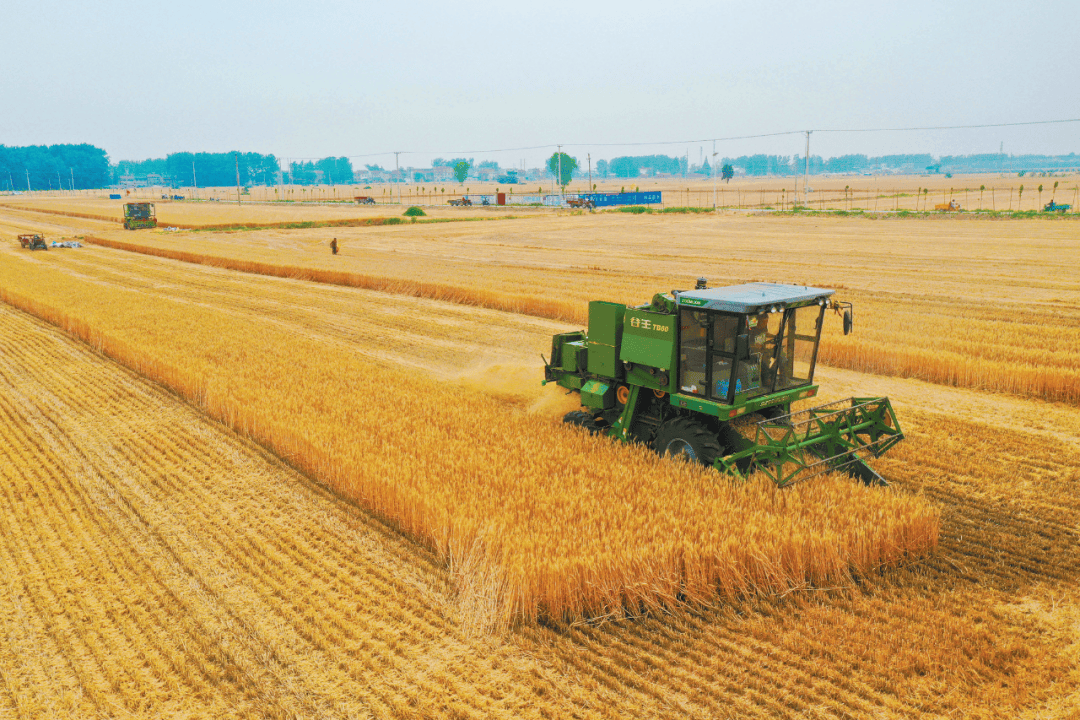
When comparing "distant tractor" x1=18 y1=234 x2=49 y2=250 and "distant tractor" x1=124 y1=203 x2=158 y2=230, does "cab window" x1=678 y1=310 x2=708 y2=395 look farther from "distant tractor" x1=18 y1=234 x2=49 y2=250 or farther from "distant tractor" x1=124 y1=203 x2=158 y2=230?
"distant tractor" x1=124 y1=203 x2=158 y2=230

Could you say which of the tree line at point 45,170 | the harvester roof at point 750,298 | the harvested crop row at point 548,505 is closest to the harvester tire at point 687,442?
the harvested crop row at point 548,505

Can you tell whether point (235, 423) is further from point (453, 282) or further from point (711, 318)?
point (453, 282)

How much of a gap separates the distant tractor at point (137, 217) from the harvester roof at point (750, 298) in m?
57.9

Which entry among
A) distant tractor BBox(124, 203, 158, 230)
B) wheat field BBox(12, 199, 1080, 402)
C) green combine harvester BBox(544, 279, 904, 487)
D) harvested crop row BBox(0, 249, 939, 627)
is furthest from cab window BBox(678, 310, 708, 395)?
distant tractor BBox(124, 203, 158, 230)

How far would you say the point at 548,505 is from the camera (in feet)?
26.0

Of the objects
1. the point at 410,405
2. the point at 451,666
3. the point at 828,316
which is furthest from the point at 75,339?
the point at 828,316

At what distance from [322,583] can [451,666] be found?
188cm

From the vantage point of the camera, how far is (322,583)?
281 inches

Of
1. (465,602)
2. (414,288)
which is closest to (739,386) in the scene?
(465,602)

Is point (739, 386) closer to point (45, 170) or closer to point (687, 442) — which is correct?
point (687, 442)

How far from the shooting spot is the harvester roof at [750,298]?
8.38 m

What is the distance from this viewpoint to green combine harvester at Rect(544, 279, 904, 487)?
8555 millimetres

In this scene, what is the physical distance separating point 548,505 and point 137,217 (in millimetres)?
59173

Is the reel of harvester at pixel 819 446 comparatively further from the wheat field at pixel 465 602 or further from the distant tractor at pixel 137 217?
the distant tractor at pixel 137 217
